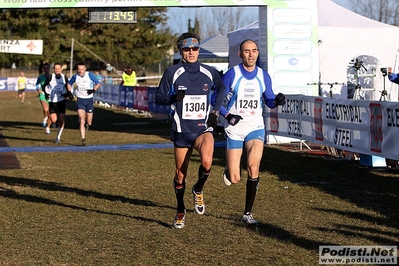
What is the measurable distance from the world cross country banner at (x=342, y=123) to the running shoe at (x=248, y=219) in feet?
13.3

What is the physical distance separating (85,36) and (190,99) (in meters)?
61.4

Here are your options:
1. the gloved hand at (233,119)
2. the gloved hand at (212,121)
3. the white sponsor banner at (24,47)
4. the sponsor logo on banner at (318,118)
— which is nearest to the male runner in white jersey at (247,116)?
the gloved hand at (233,119)

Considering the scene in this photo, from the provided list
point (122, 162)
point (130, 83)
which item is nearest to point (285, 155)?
point (122, 162)

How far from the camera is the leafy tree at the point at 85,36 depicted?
2633 inches

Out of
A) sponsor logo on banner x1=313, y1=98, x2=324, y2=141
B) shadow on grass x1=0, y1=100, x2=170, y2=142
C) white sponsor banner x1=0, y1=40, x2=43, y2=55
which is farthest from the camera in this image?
white sponsor banner x1=0, y1=40, x2=43, y2=55

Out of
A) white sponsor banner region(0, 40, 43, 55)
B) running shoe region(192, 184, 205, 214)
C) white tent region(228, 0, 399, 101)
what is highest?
white sponsor banner region(0, 40, 43, 55)

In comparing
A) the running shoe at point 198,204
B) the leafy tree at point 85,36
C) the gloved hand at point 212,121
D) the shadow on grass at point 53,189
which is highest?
the leafy tree at point 85,36

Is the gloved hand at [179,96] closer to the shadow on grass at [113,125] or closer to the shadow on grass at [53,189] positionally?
the shadow on grass at [53,189]

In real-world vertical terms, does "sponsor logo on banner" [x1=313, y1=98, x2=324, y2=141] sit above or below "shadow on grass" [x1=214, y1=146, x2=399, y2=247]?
above

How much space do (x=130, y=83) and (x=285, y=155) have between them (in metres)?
18.9

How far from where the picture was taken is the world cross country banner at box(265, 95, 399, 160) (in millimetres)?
12141

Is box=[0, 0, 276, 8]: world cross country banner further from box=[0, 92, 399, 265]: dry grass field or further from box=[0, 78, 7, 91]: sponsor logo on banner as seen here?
box=[0, 78, 7, 91]: sponsor logo on banner

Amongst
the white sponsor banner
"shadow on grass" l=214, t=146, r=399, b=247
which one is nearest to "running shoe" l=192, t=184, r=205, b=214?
"shadow on grass" l=214, t=146, r=399, b=247

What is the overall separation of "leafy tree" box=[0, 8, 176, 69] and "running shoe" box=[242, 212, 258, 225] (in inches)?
2335
